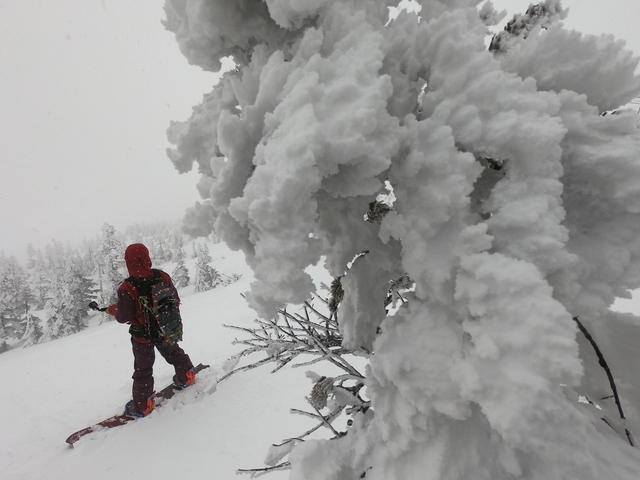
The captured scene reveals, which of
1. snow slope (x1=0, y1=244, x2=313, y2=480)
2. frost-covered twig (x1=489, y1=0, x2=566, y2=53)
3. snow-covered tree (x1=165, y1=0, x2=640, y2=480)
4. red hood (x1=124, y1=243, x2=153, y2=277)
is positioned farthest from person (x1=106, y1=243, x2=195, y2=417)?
frost-covered twig (x1=489, y1=0, x2=566, y2=53)

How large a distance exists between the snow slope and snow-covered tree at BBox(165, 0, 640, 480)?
8.82ft

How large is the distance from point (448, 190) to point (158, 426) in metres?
4.52

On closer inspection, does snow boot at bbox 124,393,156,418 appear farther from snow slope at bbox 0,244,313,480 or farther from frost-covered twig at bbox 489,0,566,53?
frost-covered twig at bbox 489,0,566,53

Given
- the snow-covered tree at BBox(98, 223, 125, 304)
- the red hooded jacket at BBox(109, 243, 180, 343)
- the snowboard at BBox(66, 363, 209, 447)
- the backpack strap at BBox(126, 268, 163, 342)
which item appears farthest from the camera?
the snow-covered tree at BBox(98, 223, 125, 304)

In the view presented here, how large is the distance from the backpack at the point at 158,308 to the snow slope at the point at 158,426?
3.21 ft

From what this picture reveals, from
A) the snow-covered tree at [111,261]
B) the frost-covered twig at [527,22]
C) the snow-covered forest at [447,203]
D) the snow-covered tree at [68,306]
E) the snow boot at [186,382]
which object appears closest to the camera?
the snow-covered forest at [447,203]

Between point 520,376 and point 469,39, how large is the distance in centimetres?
111

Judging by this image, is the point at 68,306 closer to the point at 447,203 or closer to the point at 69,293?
the point at 69,293

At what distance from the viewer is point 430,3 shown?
1258mm

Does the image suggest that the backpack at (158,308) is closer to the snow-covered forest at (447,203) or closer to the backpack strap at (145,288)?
the backpack strap at (145,288)

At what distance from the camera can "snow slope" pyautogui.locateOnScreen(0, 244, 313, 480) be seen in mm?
3223

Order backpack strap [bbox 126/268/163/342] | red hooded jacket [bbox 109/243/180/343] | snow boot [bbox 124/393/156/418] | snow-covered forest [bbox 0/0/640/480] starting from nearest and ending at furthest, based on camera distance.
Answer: snow-covered forest [bbox 0/0/640/480] → red hooded jacket [bbox 109/243/180/343] → backpack strap [bbox 126/268/163/342] → snow boot [bbox 124/393/156/418]

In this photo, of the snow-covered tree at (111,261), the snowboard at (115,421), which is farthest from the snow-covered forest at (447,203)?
the snow-covered tree at (111,261)

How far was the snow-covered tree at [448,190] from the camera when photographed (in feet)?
2.94
